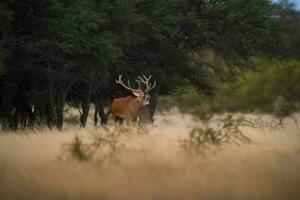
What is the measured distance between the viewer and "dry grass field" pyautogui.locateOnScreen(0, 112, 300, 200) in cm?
877

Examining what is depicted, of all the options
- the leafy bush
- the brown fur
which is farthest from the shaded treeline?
the leafy bush

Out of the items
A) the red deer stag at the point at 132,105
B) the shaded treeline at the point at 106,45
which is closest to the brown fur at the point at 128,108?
the red deer stag at the point at 132,105

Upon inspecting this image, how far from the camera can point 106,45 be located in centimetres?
2058

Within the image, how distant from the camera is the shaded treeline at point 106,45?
19812 millimetres

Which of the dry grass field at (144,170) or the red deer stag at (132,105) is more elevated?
the red deer stag at (132,105)

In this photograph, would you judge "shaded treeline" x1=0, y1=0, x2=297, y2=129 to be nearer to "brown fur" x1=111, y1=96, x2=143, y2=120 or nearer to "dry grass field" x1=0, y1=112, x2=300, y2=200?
"brown fur" x1=111, y1=96, x2=143, y2=120

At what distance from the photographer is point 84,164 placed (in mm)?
10508

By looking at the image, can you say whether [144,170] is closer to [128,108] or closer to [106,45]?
[106,45]

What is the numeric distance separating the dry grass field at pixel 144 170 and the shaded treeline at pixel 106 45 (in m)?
6.70

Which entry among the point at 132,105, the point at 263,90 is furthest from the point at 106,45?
the point at 263,90

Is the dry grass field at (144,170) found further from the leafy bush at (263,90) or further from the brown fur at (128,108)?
the leafy bush at (263,90)

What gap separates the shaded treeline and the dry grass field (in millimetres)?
6704

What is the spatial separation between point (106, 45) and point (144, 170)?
36.4 ft

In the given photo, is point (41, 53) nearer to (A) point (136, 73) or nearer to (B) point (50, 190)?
(A) point (136, 73)
